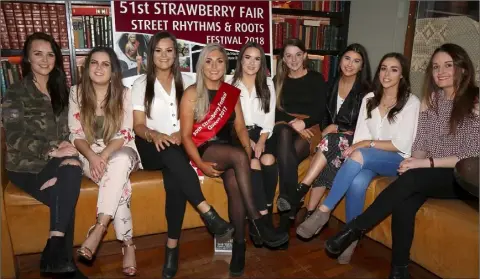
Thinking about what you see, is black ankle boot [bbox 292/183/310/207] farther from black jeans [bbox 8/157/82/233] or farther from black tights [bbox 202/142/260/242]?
black jeans [bbox 8/157/82/233]

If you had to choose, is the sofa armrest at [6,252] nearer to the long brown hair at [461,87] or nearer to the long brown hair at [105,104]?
the long brown hair at [105,104]

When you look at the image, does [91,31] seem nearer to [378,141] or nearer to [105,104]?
[105,104]

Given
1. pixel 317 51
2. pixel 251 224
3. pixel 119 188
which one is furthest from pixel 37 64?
pixel 317 51

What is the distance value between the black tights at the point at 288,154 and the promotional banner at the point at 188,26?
120cm

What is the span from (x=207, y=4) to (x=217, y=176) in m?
1.76

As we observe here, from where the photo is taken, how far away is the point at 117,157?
1907 mm

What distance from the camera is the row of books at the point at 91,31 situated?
111 inches

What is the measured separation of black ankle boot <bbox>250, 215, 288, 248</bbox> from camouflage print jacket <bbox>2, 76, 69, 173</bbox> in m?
1.22

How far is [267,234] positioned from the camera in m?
1.88

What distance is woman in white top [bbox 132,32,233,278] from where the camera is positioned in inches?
73.5

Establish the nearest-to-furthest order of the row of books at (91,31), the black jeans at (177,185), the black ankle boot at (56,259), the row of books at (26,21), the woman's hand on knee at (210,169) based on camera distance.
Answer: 1. the black ankle boot at (56,259)
2. the black jeans at (177,185)
3. the woman's hand on knee at (210,169)
4. the row of books at (26,21)
5. the row of books at (91,31)

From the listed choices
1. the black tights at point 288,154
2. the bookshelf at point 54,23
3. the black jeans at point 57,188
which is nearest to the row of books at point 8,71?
the bookshelf at point 54,23

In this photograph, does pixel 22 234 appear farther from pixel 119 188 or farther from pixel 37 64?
pixel 37 64

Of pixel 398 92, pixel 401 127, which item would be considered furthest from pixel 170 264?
pixel 398 92
